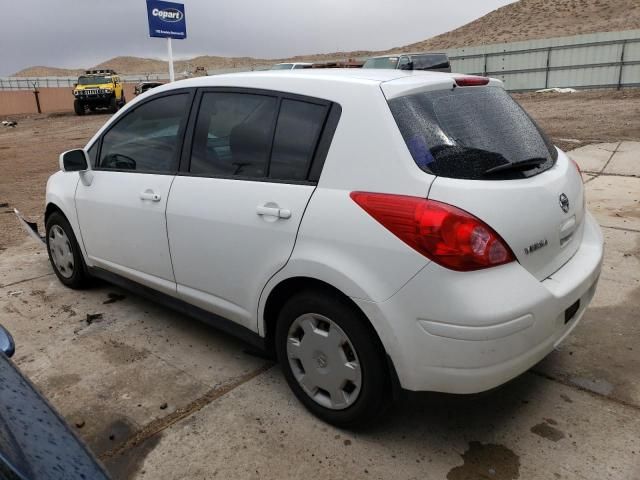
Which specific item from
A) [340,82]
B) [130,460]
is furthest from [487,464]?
[340,82]

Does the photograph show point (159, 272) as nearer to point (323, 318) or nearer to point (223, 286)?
point (223, 286)

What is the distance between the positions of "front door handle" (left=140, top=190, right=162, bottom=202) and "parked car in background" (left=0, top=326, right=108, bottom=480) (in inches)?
63.9

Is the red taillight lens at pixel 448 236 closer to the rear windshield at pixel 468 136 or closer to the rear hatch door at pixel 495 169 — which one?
the rear hatch door at pixel 495 169

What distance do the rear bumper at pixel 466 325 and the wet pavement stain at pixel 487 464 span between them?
408 millimetres

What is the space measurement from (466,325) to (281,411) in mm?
1191

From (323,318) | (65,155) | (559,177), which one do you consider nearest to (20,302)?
(65,155)

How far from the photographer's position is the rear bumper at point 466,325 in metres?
2.13

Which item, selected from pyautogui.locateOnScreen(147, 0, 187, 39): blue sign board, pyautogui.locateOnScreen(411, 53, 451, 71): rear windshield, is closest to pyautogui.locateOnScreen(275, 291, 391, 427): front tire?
pyautogui.locateOnScreen(411, 53, 451, 71): rear windshield

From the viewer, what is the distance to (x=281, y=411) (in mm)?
2834

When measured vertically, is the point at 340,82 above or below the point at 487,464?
above

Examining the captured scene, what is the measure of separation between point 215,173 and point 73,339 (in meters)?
1.66

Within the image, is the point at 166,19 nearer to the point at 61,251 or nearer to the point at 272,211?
the point at 61,251

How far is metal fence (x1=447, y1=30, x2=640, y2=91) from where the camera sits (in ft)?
75.0

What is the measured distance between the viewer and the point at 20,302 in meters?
4.37
